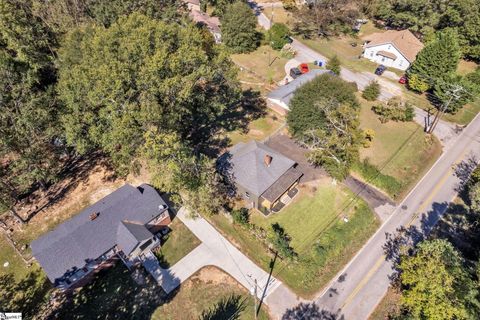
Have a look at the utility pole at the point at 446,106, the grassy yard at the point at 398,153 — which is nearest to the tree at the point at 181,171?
the grassy yard at the point at 398,153

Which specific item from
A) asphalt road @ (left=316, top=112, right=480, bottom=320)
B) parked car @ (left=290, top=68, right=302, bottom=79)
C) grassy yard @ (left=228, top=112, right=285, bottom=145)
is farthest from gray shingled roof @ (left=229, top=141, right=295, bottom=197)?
parked car @ (left=290, top=68, right=302, bottom=79)

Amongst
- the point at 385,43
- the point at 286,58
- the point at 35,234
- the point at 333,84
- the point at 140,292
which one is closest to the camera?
the point at 140,292

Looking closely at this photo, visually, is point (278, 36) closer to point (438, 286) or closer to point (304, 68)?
point (304, 68)

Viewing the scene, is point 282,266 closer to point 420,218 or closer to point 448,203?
point 420,218

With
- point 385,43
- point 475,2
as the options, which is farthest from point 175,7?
point 475,2

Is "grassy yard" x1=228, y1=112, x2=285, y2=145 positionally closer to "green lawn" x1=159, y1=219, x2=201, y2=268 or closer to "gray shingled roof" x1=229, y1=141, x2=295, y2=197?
"gray shingled roof" x1=229, y1=141, x2=295, y2=197

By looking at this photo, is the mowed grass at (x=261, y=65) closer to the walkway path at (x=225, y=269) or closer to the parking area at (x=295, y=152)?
the parking area at (x=295, y=152)
